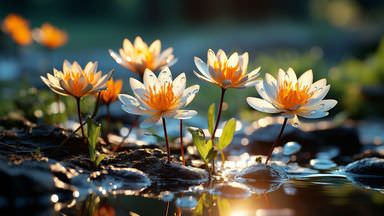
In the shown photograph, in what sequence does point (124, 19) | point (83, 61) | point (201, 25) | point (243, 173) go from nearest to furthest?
point (243, 173) < point (83, 61) < point (201, 25) < point (124, 19)

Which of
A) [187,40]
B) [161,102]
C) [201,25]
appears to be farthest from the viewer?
[201,25]

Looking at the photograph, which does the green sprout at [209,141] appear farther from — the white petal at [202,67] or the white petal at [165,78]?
the white petal at [165,78]

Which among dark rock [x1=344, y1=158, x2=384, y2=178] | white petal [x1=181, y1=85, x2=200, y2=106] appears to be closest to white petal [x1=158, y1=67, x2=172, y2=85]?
white petal [x1=181, y1=85, x2=200, y2=106]

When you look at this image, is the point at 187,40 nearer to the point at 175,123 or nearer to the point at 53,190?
the point at 175,123

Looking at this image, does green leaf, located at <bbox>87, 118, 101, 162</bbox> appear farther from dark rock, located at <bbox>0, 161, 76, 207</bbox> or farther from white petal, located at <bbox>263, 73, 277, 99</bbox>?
white petal, located at <bbox>263, 73, 277, 99</bbox>

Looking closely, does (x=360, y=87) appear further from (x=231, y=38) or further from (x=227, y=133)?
(x=231, y=38)

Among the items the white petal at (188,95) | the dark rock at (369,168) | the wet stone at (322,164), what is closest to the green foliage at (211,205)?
the white petal at (188,95)

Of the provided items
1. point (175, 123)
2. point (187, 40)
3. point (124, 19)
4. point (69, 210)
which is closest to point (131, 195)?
point (69, 210)
